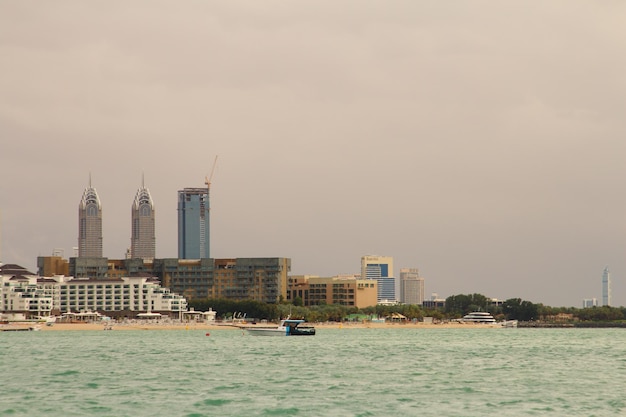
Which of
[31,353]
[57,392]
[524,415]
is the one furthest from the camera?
[31,353]

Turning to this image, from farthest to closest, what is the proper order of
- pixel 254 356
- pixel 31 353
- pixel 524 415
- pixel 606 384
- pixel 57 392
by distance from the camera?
pixel 31 353 → pixel 254 356 → pixel 606 384 → pixel 57 392 → pixel 524 415

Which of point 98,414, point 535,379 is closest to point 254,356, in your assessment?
point 535,379

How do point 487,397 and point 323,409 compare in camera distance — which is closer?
point 323,409

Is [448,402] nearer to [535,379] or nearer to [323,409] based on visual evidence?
[323,409]

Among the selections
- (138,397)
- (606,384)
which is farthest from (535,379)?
(138,397)

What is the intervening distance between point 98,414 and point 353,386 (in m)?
22.6

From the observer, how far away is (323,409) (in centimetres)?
6625

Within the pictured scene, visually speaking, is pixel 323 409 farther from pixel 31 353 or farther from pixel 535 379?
pixel 31 353

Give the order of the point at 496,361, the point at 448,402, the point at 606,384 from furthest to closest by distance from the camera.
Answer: the point at 496,361 < the point at 606,384 < the point at 448,402

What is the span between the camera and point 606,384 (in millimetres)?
83750

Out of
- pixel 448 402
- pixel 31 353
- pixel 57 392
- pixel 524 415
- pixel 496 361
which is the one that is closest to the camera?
pixel 524 415

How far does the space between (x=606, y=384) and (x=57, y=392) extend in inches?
1625

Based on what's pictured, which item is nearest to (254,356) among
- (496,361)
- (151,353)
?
(151,353)

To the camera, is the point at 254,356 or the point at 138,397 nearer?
the point at 138,397
